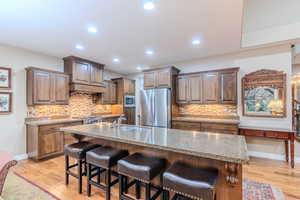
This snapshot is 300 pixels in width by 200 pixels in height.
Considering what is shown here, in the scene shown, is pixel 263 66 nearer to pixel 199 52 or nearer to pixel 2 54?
pixel 199 52

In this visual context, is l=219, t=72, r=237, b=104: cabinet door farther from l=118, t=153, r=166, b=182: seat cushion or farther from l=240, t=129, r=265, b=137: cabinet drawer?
l=118, t=153, r=166, b=182: seat cushion

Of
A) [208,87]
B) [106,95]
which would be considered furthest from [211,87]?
[106,95]

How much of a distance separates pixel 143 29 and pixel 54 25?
161cm

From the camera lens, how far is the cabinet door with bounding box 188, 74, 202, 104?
4.46 metres

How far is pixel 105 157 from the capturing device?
2.02 meters

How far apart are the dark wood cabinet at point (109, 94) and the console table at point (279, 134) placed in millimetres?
4561

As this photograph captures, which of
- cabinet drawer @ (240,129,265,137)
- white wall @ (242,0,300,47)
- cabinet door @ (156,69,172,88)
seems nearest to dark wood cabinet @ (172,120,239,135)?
cabinet drawer @ (240,129,265,137)

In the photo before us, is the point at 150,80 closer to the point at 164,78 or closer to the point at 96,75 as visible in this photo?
the point at 164,78

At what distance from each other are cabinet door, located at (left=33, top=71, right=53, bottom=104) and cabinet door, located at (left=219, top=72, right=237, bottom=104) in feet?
15.7

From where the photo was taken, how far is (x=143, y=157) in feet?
6.48

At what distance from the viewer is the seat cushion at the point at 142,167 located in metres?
1.65

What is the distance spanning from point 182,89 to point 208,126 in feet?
4.57

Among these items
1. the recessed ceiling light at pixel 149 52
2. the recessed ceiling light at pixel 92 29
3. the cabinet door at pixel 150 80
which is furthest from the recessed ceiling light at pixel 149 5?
the cabinet door at pixel 150 80

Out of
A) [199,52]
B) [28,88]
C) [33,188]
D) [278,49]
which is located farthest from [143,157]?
[278,49]
